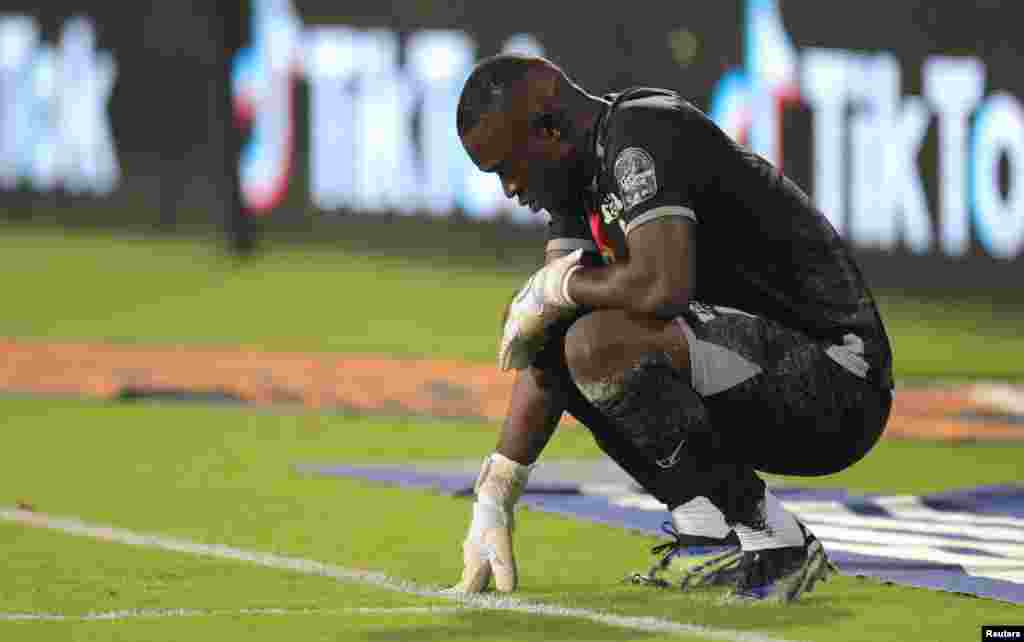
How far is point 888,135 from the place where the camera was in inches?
496

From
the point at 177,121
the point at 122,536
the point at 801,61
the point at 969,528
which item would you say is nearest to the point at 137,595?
the point at 122,536

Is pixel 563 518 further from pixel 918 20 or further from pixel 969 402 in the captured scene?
pixel 918 20

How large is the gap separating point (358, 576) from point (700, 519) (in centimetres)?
87

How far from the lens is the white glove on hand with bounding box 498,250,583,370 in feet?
15.0

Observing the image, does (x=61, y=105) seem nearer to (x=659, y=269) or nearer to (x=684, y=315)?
(x=684, y=315)

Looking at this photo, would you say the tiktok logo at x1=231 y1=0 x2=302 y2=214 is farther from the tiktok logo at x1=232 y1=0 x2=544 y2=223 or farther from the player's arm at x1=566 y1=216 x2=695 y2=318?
the player's arm at x1=566 y1=216 x2=695 y2=318

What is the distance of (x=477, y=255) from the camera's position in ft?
46.9

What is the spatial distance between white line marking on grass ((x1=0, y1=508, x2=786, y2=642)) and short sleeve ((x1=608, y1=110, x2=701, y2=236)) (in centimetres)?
85

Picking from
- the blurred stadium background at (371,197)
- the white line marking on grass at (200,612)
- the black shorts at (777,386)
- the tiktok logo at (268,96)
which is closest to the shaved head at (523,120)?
the black shorts at (777,386)

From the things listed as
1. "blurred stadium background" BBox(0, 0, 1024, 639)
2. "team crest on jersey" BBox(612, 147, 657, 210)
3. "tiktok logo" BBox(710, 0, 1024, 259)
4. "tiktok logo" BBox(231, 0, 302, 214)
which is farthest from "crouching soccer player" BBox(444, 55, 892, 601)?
"tiktok logo" BBox(231, 0, 302, 214)

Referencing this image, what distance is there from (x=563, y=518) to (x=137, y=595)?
63.8 inches

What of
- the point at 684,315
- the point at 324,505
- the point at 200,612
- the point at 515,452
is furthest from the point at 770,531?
the point at 324,505

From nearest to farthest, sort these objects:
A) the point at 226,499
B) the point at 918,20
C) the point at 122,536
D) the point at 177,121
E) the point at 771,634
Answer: the point at 771,634 < the point at 122,536 < the point at 226,499 < the point at 918,20 < the point at 177,121

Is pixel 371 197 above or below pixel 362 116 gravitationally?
below
